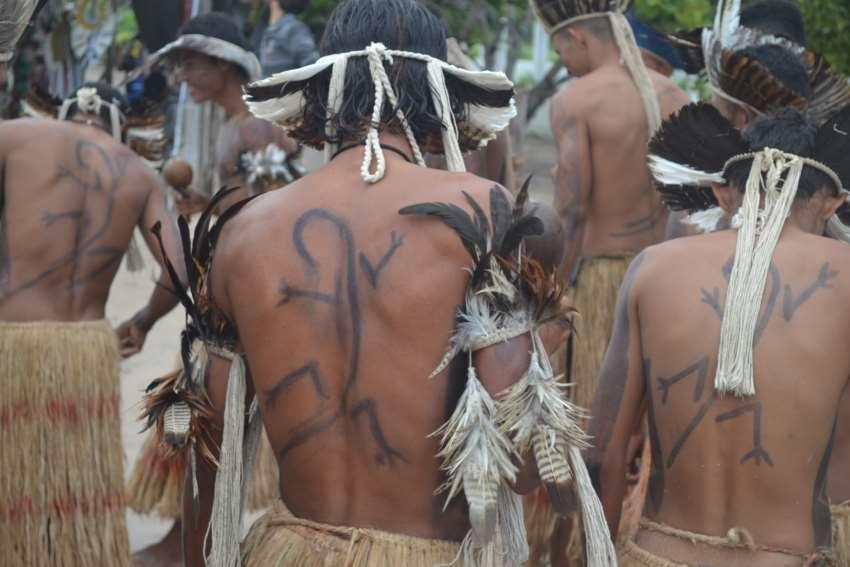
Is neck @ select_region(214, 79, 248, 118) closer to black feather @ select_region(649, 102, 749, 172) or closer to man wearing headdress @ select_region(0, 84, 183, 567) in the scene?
man wearing headdress @ select_region(0, 84, 183, 567)

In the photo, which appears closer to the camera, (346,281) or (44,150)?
(346,281)

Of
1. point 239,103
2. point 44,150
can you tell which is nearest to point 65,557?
point 44,150

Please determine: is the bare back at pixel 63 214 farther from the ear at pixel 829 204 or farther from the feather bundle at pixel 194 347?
the ear at pixel 829 204

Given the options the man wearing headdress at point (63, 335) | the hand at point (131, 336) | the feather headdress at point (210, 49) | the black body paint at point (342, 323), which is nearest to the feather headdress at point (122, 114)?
the man wearing headdress at point (63, 335)

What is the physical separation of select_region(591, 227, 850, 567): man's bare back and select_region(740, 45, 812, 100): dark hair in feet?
4.50

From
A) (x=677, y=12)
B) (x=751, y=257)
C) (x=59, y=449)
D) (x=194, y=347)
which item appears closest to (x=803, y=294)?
(x=751, y=257)

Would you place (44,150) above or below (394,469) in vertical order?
below

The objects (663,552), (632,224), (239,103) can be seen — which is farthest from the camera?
(239,103)

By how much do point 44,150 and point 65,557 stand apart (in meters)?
1.49

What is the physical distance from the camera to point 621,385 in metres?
3.25

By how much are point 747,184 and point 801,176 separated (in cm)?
14

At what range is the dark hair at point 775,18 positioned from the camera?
18.5 ft

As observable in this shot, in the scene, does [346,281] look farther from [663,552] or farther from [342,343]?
[663,552]

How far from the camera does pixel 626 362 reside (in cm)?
324
